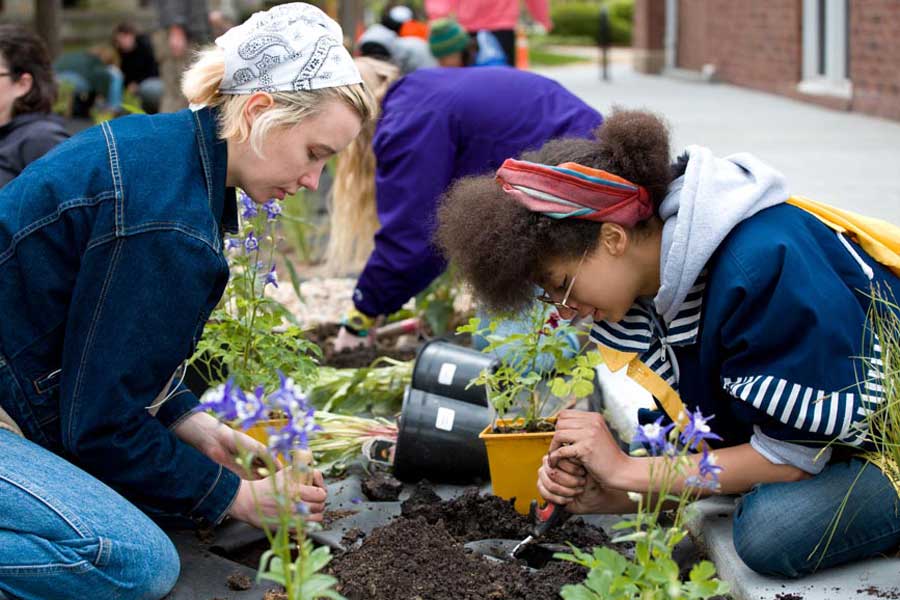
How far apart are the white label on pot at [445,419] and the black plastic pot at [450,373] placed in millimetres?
137

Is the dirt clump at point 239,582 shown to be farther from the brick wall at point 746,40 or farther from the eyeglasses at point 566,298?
the brick wall at point 746,40

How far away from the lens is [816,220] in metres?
2.53

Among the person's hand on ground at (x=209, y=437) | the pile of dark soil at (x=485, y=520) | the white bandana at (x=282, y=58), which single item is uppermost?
the white bandana at (x=282, y=58)

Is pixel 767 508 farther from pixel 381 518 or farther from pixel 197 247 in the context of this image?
pixel 197 247

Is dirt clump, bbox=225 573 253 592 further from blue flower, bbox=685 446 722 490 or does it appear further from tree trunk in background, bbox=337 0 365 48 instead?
tree trunk in background, bbox=337 0 365 48

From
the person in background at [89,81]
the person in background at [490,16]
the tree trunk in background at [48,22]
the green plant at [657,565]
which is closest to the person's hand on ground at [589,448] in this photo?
the green plant at [657,565]

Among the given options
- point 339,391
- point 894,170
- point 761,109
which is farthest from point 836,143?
point 339,391

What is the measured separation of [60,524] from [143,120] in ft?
2.93

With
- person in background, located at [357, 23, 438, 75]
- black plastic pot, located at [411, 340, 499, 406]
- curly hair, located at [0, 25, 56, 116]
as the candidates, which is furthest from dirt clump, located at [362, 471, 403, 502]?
person in background, located at [357, 23, 438, 75]

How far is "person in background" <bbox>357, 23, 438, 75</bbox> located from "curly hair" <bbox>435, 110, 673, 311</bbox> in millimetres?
3126

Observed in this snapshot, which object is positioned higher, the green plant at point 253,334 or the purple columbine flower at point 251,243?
the purple columbine flower at point 251,243

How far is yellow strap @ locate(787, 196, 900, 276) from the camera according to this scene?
258 centimetres

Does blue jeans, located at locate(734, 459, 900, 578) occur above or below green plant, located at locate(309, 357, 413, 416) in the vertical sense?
above

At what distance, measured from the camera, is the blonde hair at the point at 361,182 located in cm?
438
